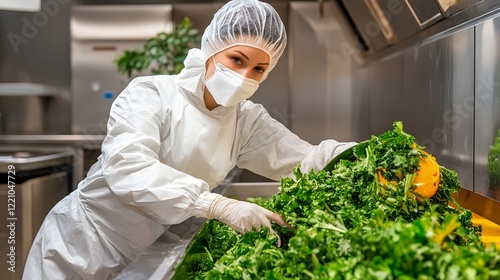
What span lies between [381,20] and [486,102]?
5.01 ft

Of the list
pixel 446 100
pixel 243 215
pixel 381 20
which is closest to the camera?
pixel 243 215

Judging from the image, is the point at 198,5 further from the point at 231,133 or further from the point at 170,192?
the point at 170,192

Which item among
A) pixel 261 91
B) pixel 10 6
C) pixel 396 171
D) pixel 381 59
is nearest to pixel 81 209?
pixel 396 171

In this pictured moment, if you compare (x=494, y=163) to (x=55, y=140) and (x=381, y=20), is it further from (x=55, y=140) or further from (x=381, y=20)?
(x=55, y=140)

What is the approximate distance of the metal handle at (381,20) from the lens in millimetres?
3201

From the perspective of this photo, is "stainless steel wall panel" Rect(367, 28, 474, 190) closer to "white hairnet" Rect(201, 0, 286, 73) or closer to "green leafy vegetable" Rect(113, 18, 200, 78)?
"white hairnet" Rect(201, 0, 286, 73)

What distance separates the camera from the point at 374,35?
378cm

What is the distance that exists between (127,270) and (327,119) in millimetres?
4003

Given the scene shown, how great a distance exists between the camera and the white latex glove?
143cm

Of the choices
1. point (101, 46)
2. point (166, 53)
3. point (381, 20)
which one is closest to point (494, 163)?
point (381, 20)

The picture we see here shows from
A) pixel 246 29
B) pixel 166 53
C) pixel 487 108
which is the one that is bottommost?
pixel 166 53

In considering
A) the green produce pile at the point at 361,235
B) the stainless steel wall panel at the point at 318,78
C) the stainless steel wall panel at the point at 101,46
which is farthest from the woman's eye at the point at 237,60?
the stainless steel wall panel at the point at 101,46

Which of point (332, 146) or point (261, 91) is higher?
point (332, 146)

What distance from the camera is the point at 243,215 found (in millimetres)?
1448
